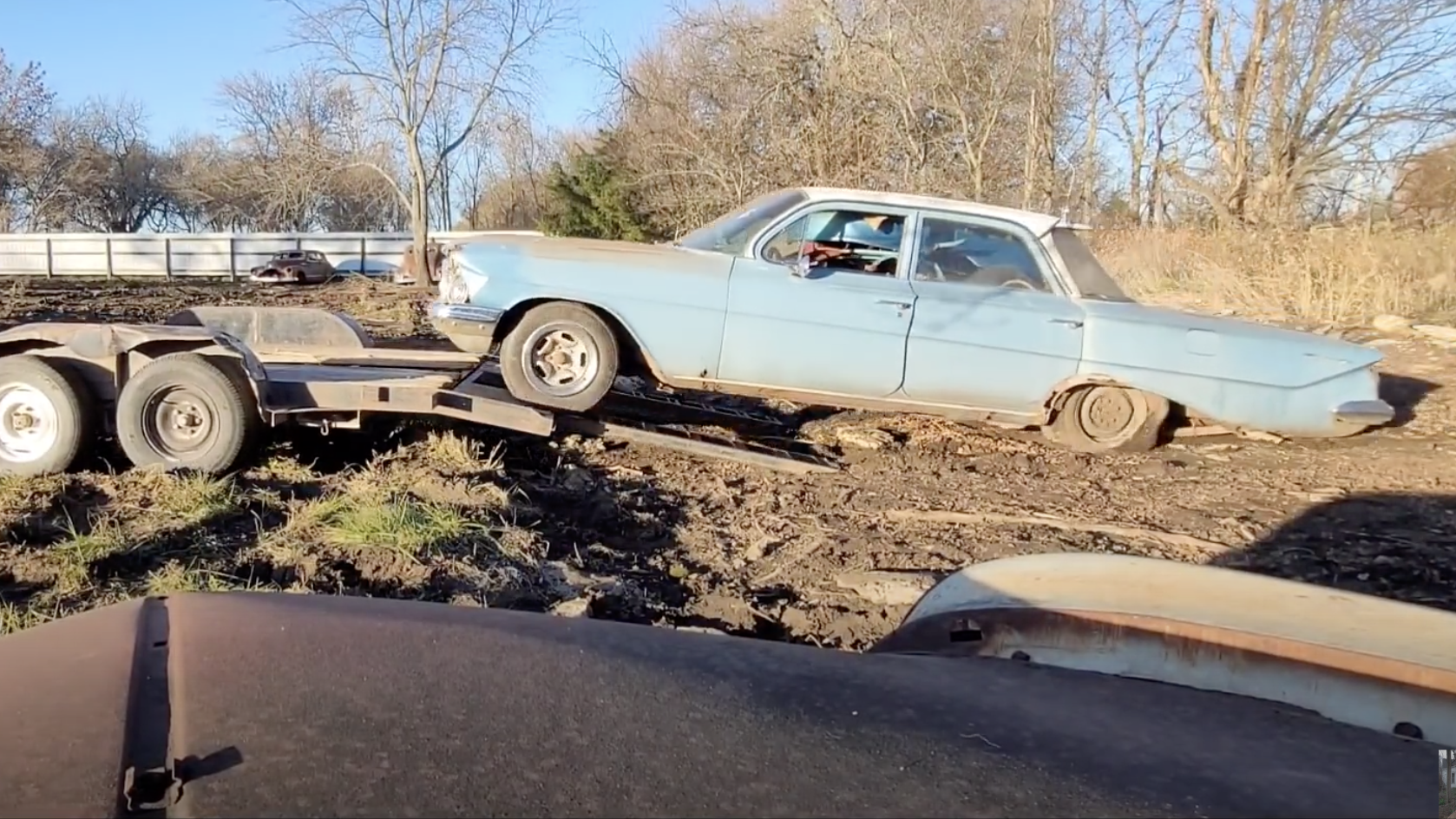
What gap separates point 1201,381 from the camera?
693 centimetres

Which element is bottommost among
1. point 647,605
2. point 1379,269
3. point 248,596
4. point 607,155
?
point 647,605

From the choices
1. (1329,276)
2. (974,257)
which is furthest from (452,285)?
(1329,276)

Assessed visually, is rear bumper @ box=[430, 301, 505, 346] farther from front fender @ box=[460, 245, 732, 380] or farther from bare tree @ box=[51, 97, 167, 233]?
bare tree @ box=[51, 97, 167, 233]

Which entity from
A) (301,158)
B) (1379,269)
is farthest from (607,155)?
(1379,269)

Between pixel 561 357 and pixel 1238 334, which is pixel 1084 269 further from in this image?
pixel 561 357

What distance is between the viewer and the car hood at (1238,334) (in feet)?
22.7

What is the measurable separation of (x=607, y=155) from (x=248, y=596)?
27987mm

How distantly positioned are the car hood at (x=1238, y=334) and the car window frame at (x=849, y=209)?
1180 mm

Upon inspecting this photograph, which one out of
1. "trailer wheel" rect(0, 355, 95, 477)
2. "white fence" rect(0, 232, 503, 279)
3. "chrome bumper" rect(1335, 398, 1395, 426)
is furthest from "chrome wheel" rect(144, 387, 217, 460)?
"white fence" rect(0, 232, 503, 279)

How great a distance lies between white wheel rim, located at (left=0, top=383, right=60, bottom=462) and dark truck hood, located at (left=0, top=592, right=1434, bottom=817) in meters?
4.24

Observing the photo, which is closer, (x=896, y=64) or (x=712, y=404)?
(x=712, y=404)

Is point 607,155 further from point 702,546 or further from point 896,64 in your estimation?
point 702,546

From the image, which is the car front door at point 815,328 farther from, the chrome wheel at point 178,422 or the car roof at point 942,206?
the chrome wheel at point 178,422

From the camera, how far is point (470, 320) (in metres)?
6.84
